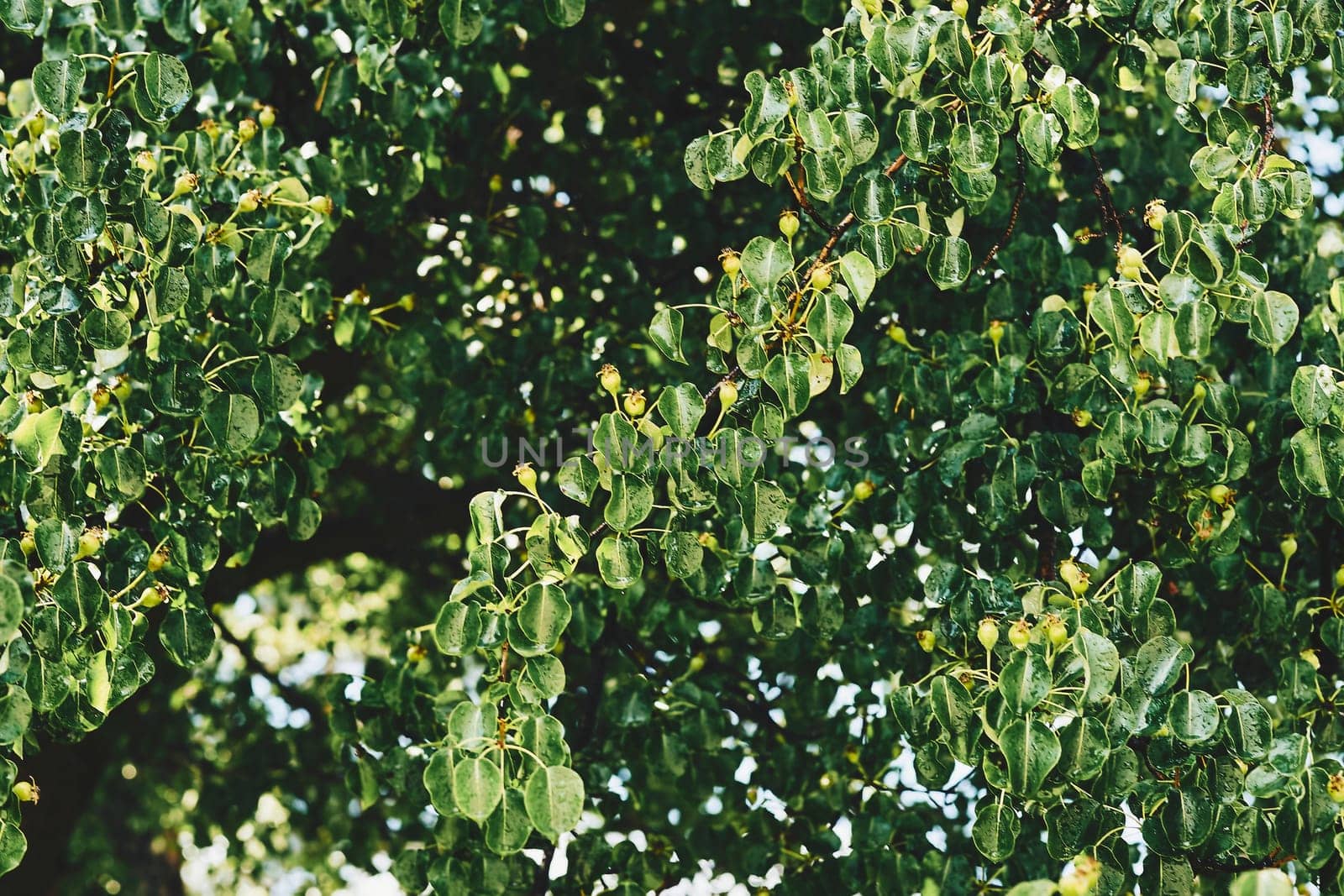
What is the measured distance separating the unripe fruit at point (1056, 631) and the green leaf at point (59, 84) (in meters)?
1.63

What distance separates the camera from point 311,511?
8.53 feet

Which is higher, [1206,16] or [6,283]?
[1206,16]

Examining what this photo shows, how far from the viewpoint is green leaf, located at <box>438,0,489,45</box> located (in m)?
2.33

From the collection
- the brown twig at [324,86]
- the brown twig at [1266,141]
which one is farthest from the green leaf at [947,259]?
the brown twig at [324,86]

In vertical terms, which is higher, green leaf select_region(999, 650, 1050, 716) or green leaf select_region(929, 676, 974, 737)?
green leaf select_region(999, 650, 1050, 716)

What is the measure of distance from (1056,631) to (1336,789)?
454mm

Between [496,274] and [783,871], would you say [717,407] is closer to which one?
[783,871]

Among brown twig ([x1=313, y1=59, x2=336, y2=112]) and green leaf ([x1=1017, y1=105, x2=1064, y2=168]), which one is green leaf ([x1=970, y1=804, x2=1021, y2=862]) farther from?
brown twig ([x1=313, y1=59, x2=336, y2=112])

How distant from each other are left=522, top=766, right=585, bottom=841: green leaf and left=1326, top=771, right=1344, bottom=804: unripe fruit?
1016 millimetres

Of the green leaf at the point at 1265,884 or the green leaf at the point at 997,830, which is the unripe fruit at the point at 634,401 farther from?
the green leaf at the point at 1265,884

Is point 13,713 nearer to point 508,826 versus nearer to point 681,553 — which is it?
point 508,826

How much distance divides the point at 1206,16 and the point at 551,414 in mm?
1806

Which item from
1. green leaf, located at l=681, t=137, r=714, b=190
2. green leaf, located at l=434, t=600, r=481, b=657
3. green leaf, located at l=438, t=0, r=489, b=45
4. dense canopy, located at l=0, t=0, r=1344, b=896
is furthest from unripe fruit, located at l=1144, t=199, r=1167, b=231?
green leaf, located at l=438, t=0, r=489, b=45

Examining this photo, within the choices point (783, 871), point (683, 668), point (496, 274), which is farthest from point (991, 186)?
point (496, 274)
